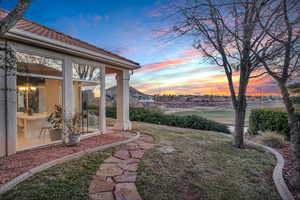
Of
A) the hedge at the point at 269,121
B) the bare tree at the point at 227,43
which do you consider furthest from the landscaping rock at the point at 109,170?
the hedge at the point at 269,121

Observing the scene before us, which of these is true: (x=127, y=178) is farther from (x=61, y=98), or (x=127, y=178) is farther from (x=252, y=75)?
(x=252, y=75)

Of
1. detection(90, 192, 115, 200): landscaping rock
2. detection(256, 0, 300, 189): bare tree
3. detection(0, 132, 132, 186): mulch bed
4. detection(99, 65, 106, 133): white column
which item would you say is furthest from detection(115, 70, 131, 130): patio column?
detection(256, 0, 300, 189): bare tree

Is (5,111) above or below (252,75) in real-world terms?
below

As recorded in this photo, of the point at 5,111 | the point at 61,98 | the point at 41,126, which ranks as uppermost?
the point at 61,98

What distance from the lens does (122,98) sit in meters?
6.99

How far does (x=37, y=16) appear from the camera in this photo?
680 centimetres

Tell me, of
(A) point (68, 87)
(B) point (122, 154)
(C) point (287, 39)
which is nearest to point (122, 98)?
(A) point (68, 87)

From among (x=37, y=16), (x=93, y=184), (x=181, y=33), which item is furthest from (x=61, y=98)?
(x=37, y=16)

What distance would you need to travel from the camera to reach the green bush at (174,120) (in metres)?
8.98

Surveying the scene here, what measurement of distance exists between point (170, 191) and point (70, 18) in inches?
348

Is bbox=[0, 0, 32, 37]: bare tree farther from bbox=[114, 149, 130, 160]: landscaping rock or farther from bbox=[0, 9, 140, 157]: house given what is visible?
bbox=[114, 149, 130, 160]: landscaping rock

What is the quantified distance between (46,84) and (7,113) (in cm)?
163

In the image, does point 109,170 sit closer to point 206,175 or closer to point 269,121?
point 206,175

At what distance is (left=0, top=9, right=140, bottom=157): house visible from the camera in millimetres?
3645
